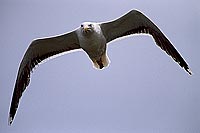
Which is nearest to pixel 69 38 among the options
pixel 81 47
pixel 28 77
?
pixel 81 47

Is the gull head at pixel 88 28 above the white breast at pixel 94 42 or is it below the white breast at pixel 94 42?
above

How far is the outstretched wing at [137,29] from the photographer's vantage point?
229 centimetres

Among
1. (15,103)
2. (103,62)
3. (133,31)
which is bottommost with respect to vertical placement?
(15,103)

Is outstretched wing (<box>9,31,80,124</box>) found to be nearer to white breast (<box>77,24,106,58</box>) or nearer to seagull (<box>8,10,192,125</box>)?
seagull (<box>8,10,192,125</box>)

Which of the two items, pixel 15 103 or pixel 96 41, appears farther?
pixel 15 103

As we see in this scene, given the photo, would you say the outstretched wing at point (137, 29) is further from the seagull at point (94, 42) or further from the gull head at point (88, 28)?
the gull head at point (88, 28)

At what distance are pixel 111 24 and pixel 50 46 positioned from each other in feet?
1.19

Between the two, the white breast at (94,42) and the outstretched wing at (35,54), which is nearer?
the white breast at (94,42)

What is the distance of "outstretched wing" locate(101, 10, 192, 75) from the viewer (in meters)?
2.29

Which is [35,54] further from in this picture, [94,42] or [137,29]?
[137,29]

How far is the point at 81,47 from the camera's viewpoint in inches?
93.0

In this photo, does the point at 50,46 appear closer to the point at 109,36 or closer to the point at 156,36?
the point at 109,36

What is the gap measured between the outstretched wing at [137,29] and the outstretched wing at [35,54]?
0.63 ft

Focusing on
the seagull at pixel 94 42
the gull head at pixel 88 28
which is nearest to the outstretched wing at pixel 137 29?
the seagull at pixel 94 42
